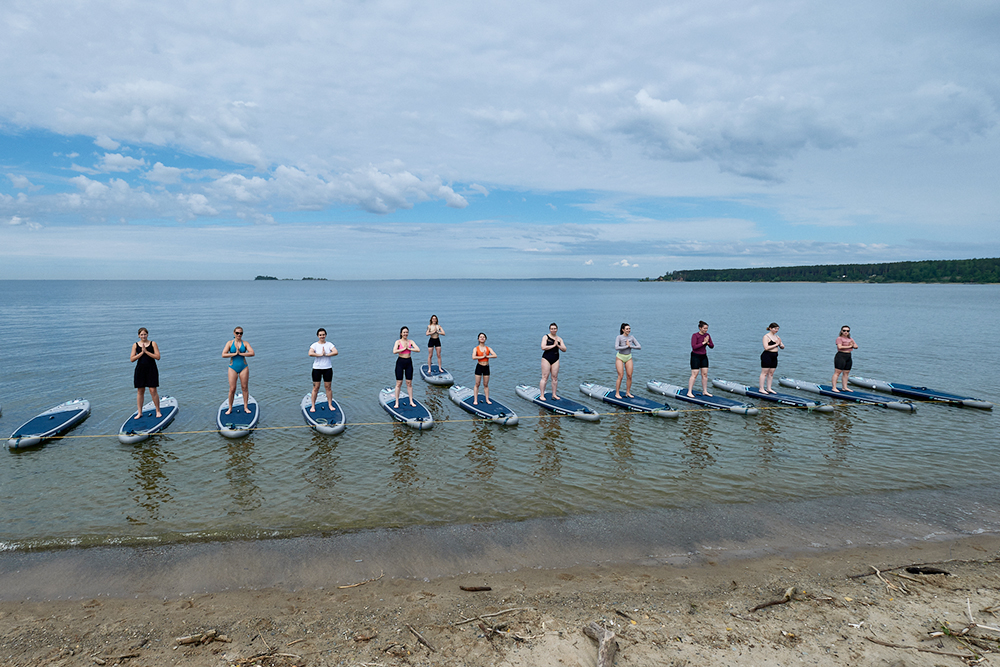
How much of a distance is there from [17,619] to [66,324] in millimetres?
45945

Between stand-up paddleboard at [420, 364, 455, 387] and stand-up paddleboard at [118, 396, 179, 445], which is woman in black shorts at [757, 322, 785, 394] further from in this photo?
stand-up paddleboard at [118, 396, 179, 445]

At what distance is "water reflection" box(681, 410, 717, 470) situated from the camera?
12.2m

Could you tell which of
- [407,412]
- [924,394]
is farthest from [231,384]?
[924,394]

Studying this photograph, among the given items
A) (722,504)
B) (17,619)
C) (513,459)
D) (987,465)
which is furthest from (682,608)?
(987,465)

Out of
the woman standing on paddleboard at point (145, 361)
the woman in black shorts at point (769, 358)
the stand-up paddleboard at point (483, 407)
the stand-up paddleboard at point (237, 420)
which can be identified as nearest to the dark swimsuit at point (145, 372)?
the woman standing on paddleboard at point (145, 361)

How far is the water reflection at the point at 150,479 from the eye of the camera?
9531mm

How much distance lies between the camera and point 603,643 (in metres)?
5.36

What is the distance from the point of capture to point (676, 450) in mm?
12984

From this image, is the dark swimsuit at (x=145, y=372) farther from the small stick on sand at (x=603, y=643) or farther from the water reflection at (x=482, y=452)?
the small stick on sand at (x=603, y=643)

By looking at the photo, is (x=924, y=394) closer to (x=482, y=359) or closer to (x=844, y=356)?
(x=844, y=356)

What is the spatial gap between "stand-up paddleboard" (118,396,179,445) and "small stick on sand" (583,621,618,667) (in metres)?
12.7

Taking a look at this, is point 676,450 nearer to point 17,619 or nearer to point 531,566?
point 531,566

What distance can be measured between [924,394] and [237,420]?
22703 mm

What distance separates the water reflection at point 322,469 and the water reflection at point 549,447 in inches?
177
